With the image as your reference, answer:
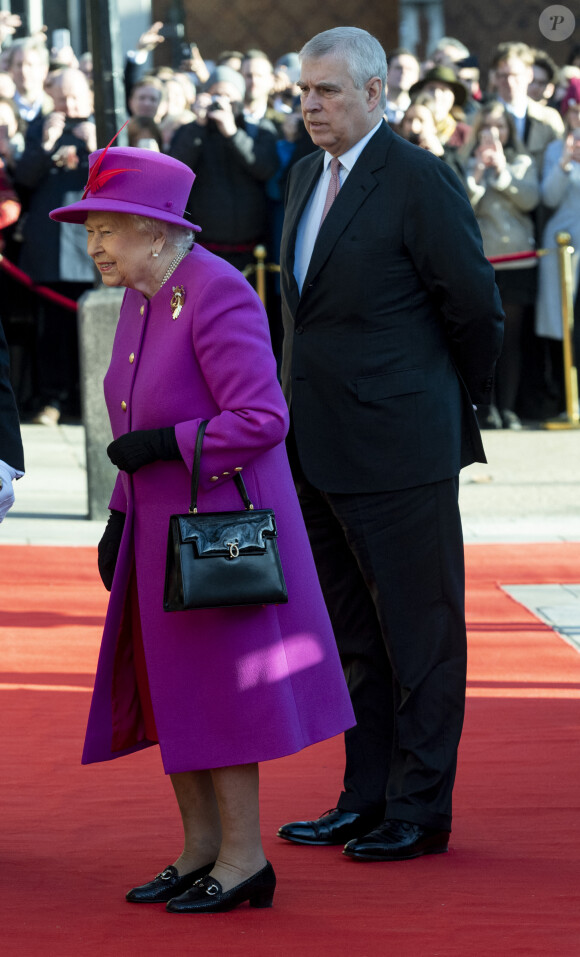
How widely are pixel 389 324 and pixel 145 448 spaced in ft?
2.87

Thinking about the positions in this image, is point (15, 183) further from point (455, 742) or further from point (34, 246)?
point (455, 742)

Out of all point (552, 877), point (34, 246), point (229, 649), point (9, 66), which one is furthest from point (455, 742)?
point (9, 66)

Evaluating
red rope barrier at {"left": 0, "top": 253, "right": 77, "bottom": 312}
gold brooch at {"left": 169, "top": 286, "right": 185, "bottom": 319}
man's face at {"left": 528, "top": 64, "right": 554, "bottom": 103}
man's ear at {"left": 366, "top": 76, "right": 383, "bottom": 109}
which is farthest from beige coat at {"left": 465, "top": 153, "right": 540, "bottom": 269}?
gold brooch at {"left": 169, "top": 286, "right": 185, "bottom": 319}

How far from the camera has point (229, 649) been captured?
372 cm

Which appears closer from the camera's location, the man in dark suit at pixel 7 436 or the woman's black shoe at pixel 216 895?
the woman's black shoe at pixel 216 895

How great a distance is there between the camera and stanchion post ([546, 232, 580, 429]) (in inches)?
462

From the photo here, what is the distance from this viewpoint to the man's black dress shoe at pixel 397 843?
4234mm

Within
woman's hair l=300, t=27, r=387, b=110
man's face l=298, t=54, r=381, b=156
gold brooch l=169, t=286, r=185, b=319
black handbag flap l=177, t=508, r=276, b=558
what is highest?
woman's hair l=300, t=27, r=387, b=110

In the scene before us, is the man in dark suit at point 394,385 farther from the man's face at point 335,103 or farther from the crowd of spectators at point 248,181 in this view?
the crowd of spectators at point 248,181

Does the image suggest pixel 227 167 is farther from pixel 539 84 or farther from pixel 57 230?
pixel 539 84

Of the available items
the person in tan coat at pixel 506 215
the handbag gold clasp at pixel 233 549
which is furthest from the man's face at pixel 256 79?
the handbag gold clasp at pixel 233 549

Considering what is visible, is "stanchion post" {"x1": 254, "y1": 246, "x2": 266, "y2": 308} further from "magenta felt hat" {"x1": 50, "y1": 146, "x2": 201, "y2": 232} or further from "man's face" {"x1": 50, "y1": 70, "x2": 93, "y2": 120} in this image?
"magenta felt hat" {"x1": 50, "y1": 146, "x2": 201, "y2": 232}

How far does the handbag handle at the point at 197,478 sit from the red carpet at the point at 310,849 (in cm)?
92

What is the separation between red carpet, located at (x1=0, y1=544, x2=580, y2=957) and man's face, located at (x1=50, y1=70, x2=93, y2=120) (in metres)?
6.24
